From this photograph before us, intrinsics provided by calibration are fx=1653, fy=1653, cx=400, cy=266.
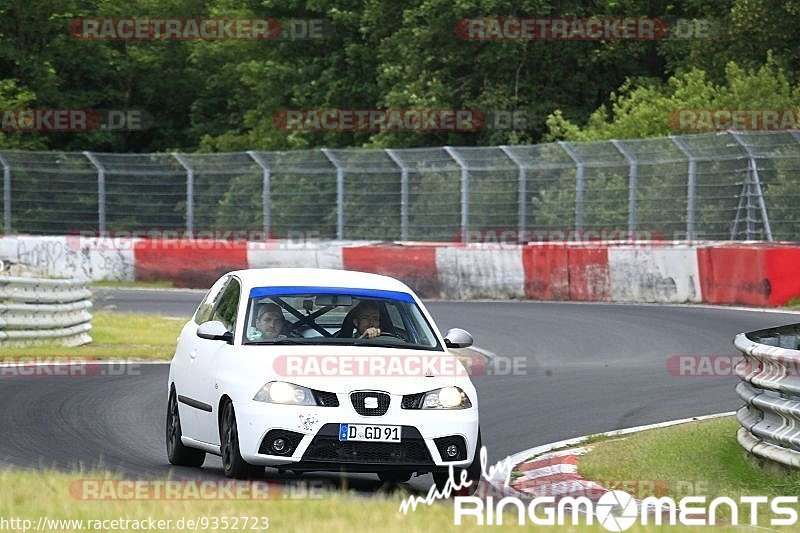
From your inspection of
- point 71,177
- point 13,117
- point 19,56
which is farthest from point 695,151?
point 19,56

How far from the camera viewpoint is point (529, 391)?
1608 centimetres

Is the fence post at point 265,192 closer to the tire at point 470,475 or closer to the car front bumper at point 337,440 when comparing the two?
the tire at point 470,475

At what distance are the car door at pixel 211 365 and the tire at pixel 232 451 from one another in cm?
16

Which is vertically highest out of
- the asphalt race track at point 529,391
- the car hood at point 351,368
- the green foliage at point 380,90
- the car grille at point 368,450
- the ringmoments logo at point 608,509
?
the green foliage at point 380,90

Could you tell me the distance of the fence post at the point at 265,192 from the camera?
33.0 metres

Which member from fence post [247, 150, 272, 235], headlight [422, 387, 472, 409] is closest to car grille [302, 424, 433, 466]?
headlight [422, 387, 472, 409]

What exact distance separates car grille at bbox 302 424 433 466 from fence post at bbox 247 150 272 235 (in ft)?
77.3

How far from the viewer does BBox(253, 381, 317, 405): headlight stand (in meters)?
9.70

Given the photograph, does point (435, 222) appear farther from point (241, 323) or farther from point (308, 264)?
point (241, 323)

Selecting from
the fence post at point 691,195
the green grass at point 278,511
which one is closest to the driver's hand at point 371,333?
the green grass at point 278,511

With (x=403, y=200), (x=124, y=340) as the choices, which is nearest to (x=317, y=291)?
(x=124, y=340)

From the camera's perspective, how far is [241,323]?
10.6 m

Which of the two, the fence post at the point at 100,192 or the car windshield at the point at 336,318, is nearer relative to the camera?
the car windshield at the point at 336,318

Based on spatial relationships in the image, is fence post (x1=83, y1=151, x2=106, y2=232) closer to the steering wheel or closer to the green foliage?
the green foliage
